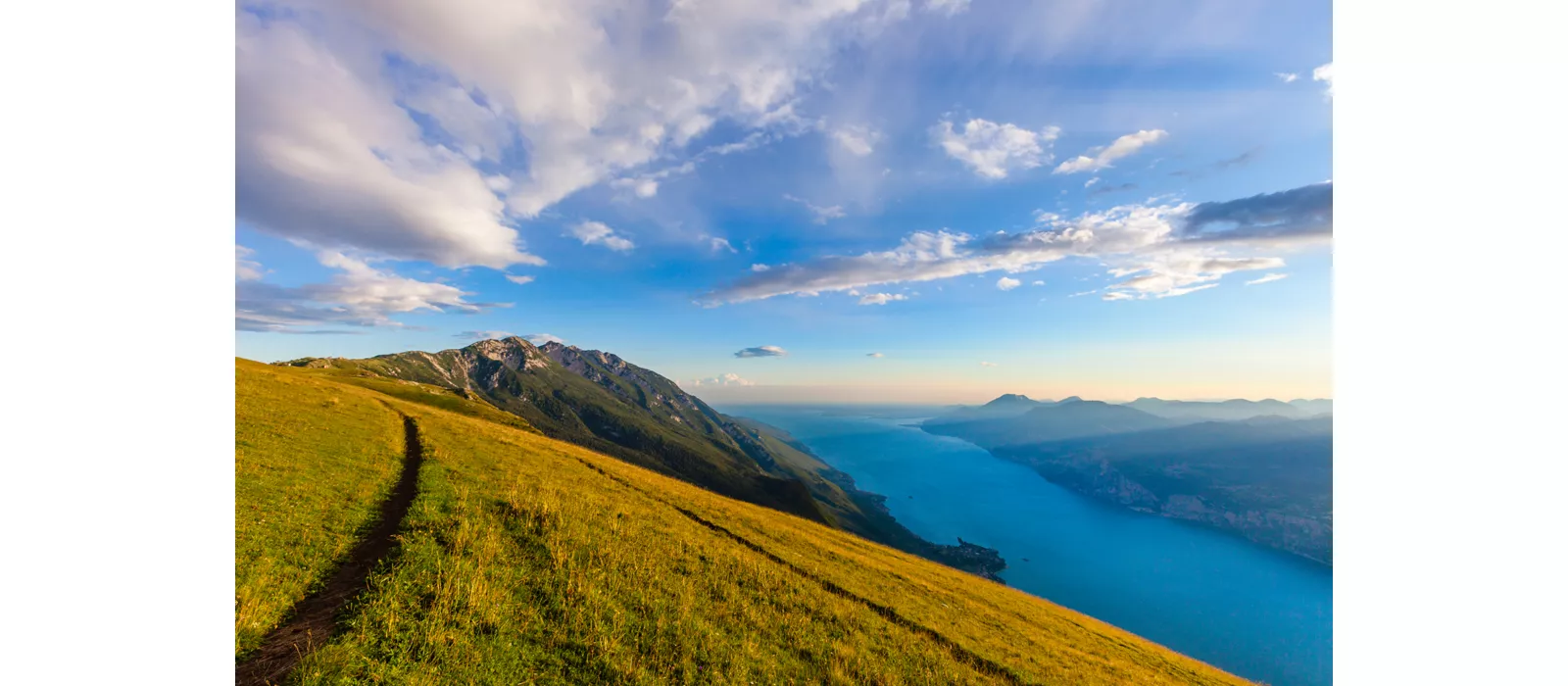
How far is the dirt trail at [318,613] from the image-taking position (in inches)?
256

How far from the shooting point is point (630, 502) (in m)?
17.4

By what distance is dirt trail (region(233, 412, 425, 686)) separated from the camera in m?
6.51

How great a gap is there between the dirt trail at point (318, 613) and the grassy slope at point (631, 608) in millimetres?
383

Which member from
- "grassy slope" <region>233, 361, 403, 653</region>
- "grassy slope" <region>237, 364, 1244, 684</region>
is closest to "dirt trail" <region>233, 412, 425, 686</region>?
"grassy slope" <region>233, 361, 403, 653</region>

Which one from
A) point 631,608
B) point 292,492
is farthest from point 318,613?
point 292,492

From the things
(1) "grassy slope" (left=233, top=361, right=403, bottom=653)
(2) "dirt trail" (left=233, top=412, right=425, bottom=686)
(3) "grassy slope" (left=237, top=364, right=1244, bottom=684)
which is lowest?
(3) "grassy slope" (left=237, top=364, right=1244, bottom=684)

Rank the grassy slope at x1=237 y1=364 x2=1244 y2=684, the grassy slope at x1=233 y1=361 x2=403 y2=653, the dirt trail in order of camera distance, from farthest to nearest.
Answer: the grassy slope at x1=233 y1=361 x2=403 y2=653
the grassy slope at x1=237 y1=364 x2=1244 y2=684
the dirt trail

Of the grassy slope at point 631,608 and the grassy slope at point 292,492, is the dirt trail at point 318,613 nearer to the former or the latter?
the grassy slope at point 292,492

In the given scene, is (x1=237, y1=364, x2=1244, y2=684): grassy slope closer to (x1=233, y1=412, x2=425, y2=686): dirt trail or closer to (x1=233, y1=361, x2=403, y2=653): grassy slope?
(x1=233, y1=412, x2=425, y2=686): dirt trail

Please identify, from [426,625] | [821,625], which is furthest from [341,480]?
[821,625]

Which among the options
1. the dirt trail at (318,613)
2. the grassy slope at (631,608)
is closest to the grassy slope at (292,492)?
the dirt trail at (318,613)

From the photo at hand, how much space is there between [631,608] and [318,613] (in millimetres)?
5151

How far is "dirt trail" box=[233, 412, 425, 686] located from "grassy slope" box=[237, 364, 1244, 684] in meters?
0.38

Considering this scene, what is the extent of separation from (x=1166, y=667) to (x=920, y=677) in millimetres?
15909
